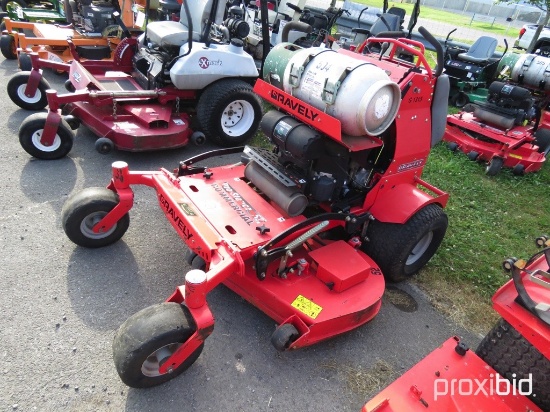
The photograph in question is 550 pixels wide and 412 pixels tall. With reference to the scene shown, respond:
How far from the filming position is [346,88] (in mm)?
2617

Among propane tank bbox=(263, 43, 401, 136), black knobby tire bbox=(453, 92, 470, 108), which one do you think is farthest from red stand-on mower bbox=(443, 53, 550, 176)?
propane tank bbox=(263, 43, 401, 136)

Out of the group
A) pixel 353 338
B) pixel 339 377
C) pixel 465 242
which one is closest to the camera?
pixel 339 377

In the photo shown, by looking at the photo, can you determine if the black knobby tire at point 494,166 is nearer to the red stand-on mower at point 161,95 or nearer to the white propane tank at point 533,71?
the white propane tank at point 533,71

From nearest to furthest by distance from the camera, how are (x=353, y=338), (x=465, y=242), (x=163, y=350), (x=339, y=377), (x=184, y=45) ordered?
1. (x=163, y=350)
2. (x=339, y=377)
3. (x=353, y=338)
4. (x=465, y=242)
5. (x=184, y=45)

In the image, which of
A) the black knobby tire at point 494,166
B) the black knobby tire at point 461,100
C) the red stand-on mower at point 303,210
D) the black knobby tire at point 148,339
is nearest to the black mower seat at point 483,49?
the black knobby tire at point 461,100

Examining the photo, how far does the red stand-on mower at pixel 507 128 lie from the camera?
238 inches

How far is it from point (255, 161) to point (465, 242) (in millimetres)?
2440

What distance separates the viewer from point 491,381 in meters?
2.07

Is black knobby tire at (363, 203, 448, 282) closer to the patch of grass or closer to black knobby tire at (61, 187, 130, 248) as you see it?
the patch of grass

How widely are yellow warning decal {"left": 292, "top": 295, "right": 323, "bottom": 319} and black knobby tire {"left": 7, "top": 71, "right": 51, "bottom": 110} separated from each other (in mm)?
4919

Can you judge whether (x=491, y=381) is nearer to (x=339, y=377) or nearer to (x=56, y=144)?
(x=339, y=377)

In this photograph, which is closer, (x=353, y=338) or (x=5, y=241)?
(x=353, y=338)

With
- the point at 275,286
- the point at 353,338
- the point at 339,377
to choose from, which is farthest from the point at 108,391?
the point at 353,338

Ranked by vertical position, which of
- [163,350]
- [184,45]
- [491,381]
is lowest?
[163,350]
